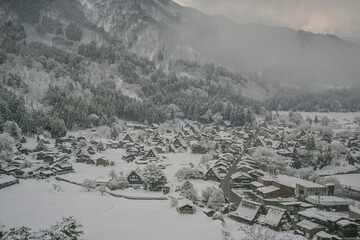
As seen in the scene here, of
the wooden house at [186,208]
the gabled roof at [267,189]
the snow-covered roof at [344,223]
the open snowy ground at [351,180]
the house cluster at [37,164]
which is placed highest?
the open snowy ground at [351,180]

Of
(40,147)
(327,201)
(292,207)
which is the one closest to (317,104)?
(327,201)

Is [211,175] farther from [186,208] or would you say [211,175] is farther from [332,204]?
[332,204]

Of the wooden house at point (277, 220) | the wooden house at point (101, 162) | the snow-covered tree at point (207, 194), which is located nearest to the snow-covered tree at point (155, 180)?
the snow-covered tree at point (207, 194)

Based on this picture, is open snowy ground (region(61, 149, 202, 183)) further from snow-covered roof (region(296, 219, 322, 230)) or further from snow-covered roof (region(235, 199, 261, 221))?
snow-covered roof (region(296, 219, 322, 230))

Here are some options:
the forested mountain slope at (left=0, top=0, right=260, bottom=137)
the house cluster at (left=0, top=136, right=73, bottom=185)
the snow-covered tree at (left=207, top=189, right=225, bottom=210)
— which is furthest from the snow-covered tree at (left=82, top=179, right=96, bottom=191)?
the forested mountain slope at (left=0, top=0, right=260, bottom=137)

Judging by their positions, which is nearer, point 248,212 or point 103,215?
point 103,215

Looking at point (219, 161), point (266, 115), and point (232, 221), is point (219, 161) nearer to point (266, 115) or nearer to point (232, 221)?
point (232, 221)

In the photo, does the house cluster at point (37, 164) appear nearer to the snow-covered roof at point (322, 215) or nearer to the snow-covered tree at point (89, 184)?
the snow-covered tree at point (89, 184)
